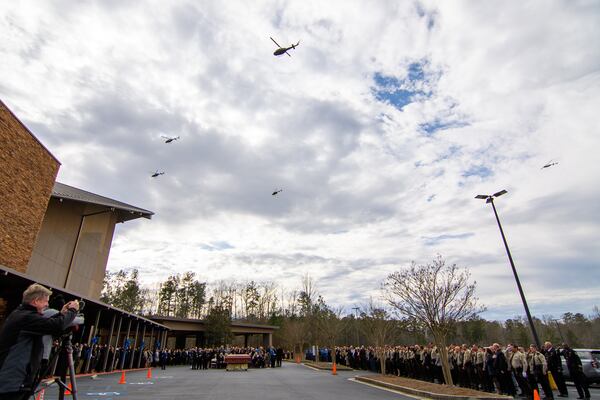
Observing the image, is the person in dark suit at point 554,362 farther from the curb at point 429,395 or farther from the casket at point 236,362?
the casket at point 236,362

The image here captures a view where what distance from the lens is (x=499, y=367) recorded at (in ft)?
44.3

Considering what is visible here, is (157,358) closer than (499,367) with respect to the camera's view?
No

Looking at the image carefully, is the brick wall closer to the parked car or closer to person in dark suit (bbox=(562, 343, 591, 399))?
person in dark suit (bbox=(562, 343, 591, 399))

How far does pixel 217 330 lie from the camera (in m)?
46.2

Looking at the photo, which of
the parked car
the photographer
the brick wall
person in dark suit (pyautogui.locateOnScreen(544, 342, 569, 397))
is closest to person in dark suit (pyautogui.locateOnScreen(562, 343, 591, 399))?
person in dark suit (pyautogui.locateOnScreen(544, 342, 569, 397))

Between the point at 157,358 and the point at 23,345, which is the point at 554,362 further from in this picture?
the point at 157,358

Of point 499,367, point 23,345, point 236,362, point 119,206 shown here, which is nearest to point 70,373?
point 23,345

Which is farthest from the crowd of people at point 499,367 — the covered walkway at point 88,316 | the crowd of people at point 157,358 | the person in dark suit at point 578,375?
the crowd of people at point 157,358

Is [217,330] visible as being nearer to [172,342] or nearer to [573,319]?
[172,342]

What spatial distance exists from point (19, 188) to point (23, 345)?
51.8 ft

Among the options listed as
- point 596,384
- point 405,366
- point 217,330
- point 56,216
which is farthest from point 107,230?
point 596,384

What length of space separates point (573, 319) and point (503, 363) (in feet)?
283

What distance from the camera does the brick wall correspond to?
602 inches

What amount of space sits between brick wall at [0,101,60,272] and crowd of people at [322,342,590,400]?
1861 cm
